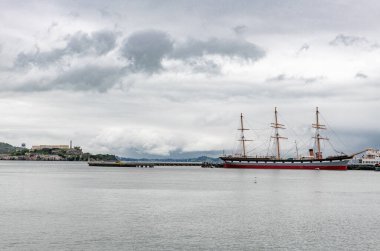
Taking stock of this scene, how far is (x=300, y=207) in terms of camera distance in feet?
231

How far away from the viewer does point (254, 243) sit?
43.1 meters

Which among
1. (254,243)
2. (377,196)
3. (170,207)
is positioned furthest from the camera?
(377,196)

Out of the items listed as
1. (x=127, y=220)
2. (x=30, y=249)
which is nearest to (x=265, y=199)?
(x=127, y=220)

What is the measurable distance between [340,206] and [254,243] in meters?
34.0

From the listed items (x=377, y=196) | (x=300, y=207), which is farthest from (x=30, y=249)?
(x=377, y=196)

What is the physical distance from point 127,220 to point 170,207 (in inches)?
577

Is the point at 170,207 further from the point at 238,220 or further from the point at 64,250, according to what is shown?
the point at 64,250

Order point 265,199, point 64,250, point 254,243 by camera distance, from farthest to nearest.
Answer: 1. point 265,199
2. point 254,243
3. point 64,250

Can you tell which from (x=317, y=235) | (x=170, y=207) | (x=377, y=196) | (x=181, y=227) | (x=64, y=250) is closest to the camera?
(x=64, y=250)

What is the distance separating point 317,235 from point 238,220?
11243 mm

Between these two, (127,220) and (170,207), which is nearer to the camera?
(127,220)

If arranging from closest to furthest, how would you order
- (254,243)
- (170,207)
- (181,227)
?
(254,243)
(181,227)
(170,207)

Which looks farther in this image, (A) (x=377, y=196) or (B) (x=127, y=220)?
(A) (x=377, y=196)

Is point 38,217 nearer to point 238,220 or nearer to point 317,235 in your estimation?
point 238,220
